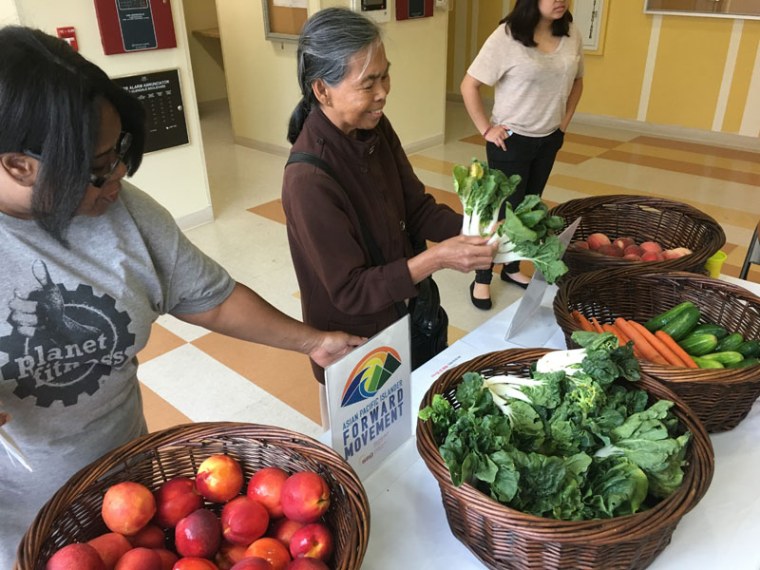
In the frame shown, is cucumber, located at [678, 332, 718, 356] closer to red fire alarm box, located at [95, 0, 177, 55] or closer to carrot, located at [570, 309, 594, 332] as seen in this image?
carrot, located at [570, 309, 594, 332]

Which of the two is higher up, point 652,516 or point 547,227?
point 547,227

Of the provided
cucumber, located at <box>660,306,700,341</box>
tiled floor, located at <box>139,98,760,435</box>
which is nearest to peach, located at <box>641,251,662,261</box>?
cucumber, located at <box>660,306,700,341</box>

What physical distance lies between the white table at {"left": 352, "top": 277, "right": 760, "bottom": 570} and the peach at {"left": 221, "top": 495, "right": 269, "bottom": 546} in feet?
0.62

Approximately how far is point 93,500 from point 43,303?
294 mm

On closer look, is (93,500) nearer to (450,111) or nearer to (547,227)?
(547,227)

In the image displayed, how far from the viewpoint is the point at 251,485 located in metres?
0.90

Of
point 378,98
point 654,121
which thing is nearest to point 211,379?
point 378,98

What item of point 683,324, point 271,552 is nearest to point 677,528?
point 683,324

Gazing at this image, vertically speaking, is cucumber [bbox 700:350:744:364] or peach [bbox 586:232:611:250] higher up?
cucumber [bbox 700:350:744:364]

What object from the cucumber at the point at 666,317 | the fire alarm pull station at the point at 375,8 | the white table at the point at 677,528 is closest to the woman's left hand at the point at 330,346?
the white table at the point at 677,528

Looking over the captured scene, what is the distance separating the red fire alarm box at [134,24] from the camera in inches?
128

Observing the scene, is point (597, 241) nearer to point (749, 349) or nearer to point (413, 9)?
point (749, 349)

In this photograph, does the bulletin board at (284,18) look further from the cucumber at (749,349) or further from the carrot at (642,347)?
the cucumber at (749,349)

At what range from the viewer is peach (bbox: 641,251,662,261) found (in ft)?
5.58
